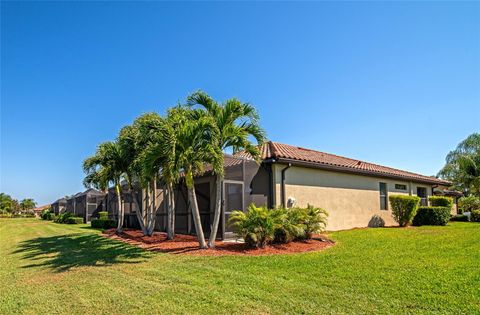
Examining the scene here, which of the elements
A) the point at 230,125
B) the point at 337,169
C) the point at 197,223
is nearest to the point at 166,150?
the point at 230,125

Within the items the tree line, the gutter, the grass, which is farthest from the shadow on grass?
the gutter

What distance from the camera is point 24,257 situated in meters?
9.77

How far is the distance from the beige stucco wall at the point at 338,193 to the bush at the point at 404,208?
3.13 feet

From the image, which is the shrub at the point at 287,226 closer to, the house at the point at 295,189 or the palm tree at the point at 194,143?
the house at the point at 295,189

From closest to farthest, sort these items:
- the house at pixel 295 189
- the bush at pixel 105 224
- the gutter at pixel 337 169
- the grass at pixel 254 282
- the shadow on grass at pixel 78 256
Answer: the grass at pixel 254 282
the shadow on grass at pixel 78 256
the house at pixel 295 189
the gutter at pixel 337 169
the bush at pixel 105 224

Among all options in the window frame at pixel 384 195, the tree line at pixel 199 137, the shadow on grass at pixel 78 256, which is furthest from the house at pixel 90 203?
the window frame at pixel 384 195

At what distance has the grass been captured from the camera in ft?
15.3

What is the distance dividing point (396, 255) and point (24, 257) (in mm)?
11254

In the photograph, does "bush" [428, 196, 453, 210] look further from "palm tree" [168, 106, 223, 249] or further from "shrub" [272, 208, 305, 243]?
"palm tree" [168, 106, 223, 249]

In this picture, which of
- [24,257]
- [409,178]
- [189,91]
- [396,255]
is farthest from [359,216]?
[24,257]

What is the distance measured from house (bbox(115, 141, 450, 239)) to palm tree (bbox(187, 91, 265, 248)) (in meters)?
1.80

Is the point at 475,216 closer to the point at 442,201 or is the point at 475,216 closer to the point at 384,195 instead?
the point at 442,201

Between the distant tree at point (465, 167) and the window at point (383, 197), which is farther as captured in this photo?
the distant tree at point (465, 167)

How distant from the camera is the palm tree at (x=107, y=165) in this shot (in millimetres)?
15398
